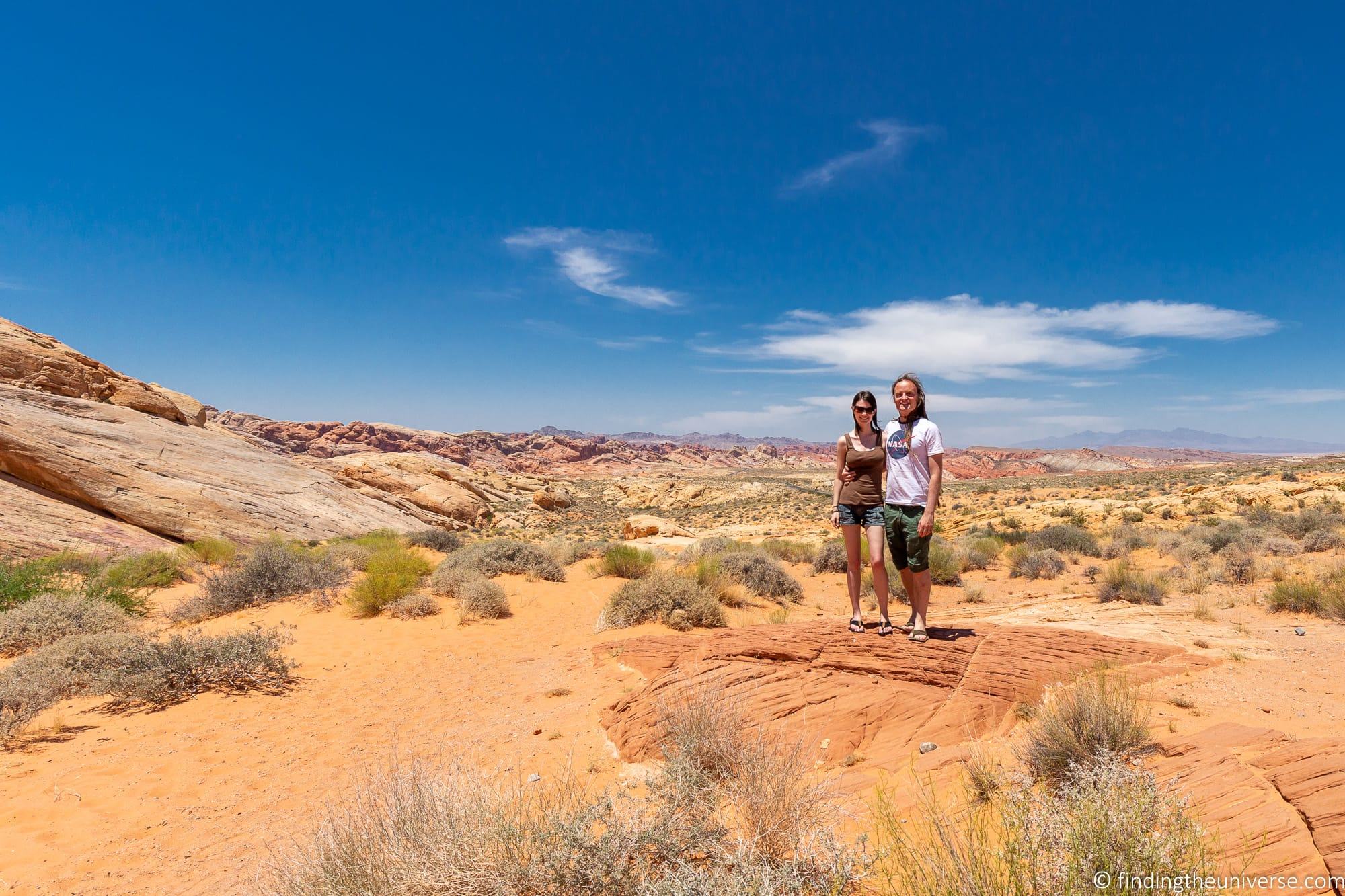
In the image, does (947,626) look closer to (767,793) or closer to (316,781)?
(767,793)

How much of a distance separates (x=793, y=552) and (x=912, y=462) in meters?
9.74

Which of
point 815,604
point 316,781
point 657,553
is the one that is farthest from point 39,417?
point 815,604

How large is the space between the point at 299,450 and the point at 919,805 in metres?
85.1

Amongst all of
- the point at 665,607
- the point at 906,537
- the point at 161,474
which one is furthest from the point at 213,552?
the point at 906,537

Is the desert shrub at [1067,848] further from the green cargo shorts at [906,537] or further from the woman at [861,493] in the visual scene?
the woman at [861,493]

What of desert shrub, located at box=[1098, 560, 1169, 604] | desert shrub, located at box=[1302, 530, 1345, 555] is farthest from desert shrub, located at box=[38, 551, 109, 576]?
desert shrub, located at box=[1302, 530, 1345, 555]

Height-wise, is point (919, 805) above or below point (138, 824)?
above

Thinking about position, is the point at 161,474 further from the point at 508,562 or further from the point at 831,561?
the point at 831,561

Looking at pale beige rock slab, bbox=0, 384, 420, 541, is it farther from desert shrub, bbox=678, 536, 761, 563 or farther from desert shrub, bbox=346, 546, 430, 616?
desert shrub, bbox=678, 536, 761, 563

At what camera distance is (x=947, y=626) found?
5715 millimetres

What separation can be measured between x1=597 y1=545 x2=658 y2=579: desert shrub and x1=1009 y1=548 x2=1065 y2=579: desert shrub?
7479mm

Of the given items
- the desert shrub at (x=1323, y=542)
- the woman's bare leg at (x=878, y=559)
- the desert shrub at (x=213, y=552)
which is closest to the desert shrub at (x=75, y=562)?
the desert shrub at (x=213, y=552)

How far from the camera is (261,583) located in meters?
9.73

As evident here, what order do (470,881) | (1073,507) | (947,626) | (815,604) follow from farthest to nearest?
(1073,507)
(815,604)
(947,626)
(470,881)
